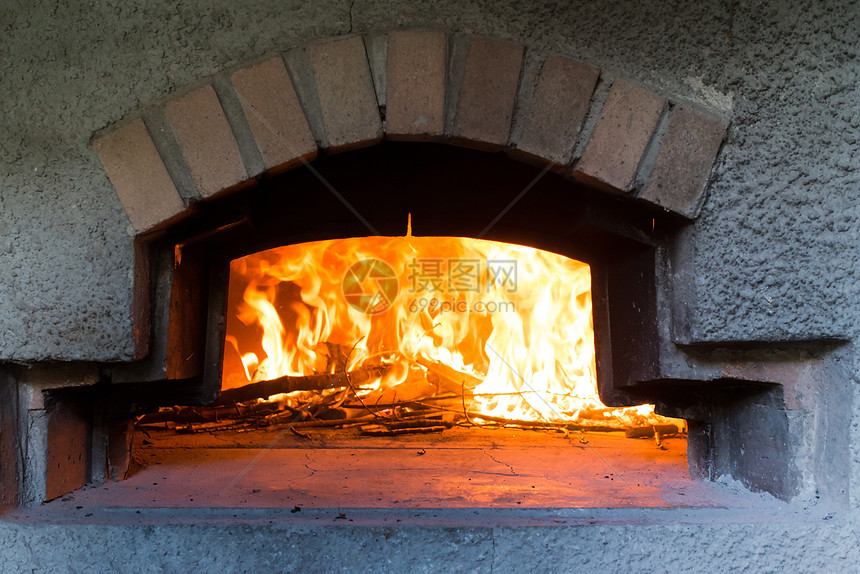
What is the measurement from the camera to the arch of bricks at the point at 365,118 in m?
1.51

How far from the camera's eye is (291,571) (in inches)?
54.7

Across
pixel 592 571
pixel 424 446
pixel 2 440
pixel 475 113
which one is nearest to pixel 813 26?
pixel 475 113

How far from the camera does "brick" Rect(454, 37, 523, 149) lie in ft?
4.97

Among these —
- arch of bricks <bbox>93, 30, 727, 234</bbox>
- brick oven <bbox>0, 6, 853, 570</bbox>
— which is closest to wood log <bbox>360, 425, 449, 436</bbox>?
brick oven <bbox>0, 6, 853, 570</bbox>

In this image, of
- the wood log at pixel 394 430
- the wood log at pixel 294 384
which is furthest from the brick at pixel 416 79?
the wood log at pixel 294 384

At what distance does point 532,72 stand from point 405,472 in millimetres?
1240

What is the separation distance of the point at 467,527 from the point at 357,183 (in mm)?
1107

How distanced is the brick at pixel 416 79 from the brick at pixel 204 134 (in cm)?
41

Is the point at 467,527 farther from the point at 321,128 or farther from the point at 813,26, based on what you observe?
the point at 813,26

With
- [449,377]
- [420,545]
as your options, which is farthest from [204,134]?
[449,377]

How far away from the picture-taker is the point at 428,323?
2.86 m

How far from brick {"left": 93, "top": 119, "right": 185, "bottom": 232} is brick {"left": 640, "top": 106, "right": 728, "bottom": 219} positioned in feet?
4.12

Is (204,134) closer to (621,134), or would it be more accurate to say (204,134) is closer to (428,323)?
(621,134)

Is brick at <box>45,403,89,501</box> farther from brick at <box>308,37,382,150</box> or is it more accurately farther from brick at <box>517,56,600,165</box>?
brick at <box>517,56,600,165</box>
